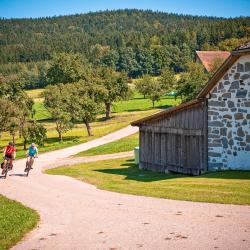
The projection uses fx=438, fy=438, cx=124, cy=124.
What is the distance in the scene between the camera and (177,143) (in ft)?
75.9

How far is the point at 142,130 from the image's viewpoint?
2570 centimetres

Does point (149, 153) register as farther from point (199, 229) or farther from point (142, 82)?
point (142, 82)

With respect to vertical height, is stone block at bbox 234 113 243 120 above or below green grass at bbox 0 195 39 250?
above

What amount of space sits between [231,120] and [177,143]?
12.3 feet

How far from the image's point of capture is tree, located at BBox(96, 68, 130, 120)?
228 ft

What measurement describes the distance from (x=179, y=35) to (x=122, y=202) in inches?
7222

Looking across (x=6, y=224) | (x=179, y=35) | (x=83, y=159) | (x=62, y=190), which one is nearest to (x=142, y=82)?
(x=83, y=159)

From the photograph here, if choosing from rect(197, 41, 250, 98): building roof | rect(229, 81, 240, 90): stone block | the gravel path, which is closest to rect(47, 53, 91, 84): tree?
rect(197, 41, 250, 98): building roof

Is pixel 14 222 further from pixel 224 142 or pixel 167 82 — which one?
pixel 167 82

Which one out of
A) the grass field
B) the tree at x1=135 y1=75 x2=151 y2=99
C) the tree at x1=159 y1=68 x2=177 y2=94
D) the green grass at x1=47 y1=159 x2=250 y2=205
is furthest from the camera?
the tree at x1=159 y1=68 x2=177 y2=94

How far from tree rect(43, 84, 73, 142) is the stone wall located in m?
33.2

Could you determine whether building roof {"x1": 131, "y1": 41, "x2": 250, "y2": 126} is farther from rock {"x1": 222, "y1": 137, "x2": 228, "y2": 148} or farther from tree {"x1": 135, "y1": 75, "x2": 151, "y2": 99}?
tree {"x1": 135, "y1": 75, "x2": 151, "y2": 99}

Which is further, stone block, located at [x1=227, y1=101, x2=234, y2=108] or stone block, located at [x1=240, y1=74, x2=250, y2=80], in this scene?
stone block, located at [x1=227, y1=101, x2=234, y2=108]

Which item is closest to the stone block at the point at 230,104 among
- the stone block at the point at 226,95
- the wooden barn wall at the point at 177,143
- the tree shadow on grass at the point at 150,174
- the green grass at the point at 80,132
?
the stone block at the point at 226,95
